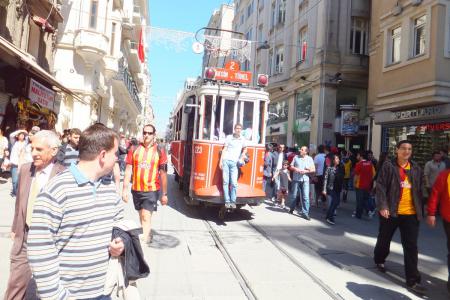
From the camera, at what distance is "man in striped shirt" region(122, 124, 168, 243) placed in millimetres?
6215

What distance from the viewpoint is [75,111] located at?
2191cm

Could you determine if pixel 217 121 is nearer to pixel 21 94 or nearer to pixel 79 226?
pixel 79 226

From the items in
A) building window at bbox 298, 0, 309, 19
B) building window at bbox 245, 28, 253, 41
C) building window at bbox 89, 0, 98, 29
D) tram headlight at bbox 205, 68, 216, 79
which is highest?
building window at bbox 245, 28, 253, 41

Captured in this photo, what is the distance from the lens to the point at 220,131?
9.12m

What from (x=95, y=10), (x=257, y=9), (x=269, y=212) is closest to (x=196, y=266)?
(x=269, y=212)

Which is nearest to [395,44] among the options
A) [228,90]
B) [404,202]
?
[228,90]

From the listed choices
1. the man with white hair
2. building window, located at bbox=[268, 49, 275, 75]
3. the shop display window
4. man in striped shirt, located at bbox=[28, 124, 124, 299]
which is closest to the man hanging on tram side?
the man with white hair

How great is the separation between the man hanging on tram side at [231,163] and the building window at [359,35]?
16225mm

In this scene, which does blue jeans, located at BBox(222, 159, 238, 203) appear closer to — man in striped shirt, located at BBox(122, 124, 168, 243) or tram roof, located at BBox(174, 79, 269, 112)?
tram roof, located at BBox(174, 79, 269, 112)

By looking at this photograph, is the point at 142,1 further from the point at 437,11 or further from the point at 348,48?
the point at 437,11

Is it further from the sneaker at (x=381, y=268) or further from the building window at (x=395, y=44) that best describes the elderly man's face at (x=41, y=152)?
the building window at (x=395, y=44)

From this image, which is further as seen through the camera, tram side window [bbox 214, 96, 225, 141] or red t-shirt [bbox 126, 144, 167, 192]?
tram side window [bbox 214, 96, 225, 141]

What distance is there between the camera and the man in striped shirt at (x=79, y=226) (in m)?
2.02

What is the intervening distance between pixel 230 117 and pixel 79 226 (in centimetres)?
727
